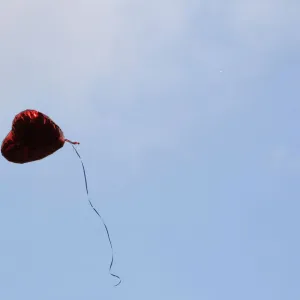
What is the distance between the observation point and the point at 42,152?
11.3m

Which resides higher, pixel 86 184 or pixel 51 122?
pixel 51 122

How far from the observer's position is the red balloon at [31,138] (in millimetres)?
10836

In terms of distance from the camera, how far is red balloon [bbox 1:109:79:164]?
35.6 feet

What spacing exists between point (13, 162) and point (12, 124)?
70cm

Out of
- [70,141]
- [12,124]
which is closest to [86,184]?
[70,141]

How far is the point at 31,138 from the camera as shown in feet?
36.0

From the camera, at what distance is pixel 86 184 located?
11484mm

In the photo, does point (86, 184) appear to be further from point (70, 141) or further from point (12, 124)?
point (12, 124)

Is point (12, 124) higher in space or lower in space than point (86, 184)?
higher

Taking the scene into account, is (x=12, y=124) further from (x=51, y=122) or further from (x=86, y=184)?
(x=86, y=184)

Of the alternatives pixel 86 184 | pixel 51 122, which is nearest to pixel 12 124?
pixel 51 122

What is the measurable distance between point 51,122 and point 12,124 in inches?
22.5

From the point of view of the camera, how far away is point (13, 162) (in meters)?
11.3

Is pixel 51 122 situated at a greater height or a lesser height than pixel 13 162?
greater
